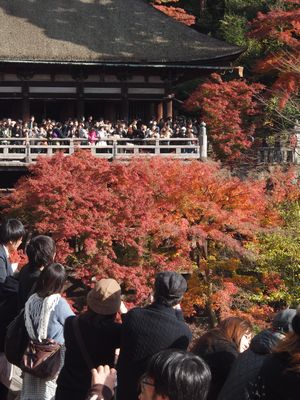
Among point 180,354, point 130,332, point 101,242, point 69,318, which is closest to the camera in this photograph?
point 180,354

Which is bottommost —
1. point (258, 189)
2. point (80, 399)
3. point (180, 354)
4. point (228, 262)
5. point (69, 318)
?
point (228, 262)

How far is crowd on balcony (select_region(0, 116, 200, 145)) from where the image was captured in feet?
64.1

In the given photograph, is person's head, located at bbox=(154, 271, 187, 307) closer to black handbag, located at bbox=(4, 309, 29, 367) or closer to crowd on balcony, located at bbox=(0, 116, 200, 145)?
black handbag, located at bbox=(4, 309, 29, 367)

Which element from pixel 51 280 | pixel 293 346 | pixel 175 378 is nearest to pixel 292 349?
pixel 293 346

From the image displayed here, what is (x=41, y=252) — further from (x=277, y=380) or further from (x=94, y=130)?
(x=94, y=130)

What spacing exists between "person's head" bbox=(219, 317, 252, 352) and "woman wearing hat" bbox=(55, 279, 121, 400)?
615mm

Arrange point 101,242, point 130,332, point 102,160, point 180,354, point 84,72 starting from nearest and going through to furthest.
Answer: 1. point 180,354
2. point 130,332
3. point 101,242
4. point 102,160
5. point 84,72

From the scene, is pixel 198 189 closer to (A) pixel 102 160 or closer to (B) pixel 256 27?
(A) pixel 102 160

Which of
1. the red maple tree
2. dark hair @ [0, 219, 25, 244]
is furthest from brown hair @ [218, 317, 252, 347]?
the red maple tree

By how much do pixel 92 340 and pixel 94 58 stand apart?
56.6ft

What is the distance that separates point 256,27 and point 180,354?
20.8m

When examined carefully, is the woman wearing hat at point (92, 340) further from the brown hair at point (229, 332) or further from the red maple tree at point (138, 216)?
the red maple tree at point (138, 216)

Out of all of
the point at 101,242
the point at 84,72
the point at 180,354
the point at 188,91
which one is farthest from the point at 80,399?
the point at 188,91

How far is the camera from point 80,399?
13.8 feet
